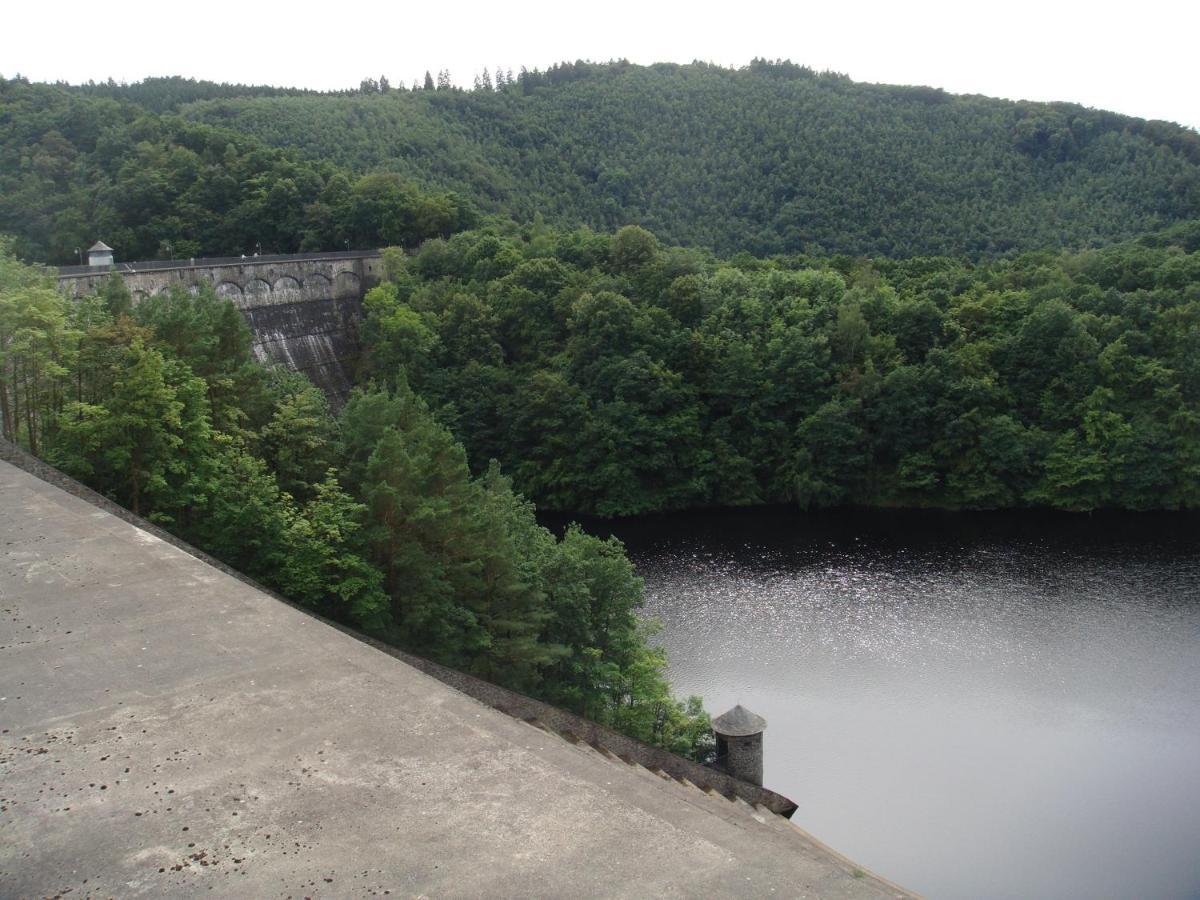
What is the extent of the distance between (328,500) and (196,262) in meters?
27.5

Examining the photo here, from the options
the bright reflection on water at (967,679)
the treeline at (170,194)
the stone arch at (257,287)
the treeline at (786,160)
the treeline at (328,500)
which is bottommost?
the bright reflection on water at (967,679)

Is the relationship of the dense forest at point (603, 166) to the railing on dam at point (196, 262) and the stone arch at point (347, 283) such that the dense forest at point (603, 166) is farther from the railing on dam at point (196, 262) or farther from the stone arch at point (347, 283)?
the stone arch at point (347, 283)

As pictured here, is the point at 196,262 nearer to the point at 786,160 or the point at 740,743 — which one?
the point at 740,743

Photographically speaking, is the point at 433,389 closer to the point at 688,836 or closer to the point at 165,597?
the point at 165,597

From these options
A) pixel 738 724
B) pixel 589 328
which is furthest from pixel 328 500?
pixel 589 328

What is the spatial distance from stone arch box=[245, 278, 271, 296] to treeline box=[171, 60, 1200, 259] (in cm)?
2066

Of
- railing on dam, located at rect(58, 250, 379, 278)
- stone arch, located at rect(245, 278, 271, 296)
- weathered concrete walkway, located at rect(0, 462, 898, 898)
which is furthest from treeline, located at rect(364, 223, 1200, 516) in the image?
weathered concrete walkway, located at rect(0, 462, 898, 898)

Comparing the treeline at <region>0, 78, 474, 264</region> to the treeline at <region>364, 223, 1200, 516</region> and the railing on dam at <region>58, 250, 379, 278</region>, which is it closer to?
the railing on dam at <region>58, 250, 379, 278</region>

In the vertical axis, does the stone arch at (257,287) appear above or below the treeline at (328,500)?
above

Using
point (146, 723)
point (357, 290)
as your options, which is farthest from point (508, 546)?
point (357, 290)

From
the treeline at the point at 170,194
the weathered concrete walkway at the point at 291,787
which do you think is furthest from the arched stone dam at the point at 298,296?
the weathered concrete walkway at the point at 291,787

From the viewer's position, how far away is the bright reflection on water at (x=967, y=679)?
67.4 ft

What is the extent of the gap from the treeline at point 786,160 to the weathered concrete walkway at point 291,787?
2251 inches

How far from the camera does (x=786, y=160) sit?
7500 centimetres
